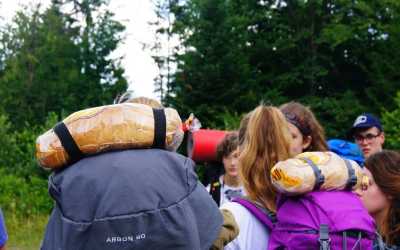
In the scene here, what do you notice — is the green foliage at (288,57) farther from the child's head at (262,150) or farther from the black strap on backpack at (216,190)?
the child's head at (262,150)

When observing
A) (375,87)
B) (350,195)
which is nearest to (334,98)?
(375,87)

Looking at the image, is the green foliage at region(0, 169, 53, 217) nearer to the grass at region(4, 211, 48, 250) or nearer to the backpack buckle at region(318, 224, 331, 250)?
the grass at region(4, 211, 48, 250)

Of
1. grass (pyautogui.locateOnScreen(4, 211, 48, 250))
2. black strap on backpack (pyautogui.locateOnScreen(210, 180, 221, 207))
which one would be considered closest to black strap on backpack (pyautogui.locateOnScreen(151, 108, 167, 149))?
black strap on backpack (pyautogui.locateOnScreen(210, 180, 221, 207))

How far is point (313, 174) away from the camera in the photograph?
82.8 inches

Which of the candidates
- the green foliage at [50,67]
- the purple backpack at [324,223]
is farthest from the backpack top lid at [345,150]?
the green foliage at [50,67]

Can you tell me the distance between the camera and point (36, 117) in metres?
29.5

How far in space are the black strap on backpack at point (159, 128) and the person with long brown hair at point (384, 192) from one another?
135 cm

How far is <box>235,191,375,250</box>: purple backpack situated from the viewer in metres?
2.08

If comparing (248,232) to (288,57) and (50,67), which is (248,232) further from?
(50,67)

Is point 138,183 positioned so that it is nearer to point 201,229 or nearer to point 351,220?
point 201,229

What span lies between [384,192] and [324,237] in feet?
3.03

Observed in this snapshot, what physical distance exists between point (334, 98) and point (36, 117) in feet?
48.5

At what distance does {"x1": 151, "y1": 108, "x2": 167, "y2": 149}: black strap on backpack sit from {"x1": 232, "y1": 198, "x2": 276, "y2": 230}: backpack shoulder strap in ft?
2.14

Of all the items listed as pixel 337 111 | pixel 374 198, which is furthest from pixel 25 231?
pixel 337 111
